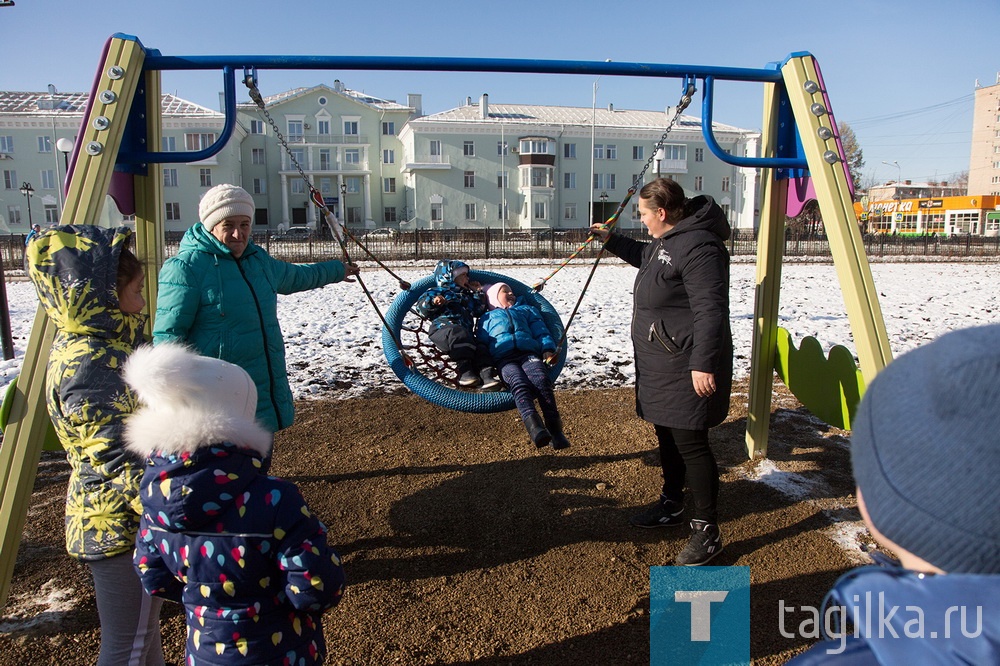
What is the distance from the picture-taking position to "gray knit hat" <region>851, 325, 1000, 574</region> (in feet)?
2.21

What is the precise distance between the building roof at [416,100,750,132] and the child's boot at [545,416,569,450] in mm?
39599

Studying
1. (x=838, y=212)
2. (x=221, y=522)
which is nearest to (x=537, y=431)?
(x=838, y=212)

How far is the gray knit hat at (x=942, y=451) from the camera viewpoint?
674 mm

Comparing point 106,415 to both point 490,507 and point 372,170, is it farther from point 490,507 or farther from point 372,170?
point 372,170

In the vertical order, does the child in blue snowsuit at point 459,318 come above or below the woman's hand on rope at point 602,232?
below

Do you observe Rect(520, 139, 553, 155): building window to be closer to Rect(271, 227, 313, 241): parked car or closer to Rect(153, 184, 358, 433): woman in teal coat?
Rect(271, 227, 313, 241): parked car

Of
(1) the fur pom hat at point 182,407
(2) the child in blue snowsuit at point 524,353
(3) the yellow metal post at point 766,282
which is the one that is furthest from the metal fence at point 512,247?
(1) the fur pom hat at point 182,407

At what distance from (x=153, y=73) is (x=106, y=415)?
2145 mm

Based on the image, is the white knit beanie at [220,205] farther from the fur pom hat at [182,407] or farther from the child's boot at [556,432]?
the child's boot at [556,432]

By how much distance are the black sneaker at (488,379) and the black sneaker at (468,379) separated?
0.04m

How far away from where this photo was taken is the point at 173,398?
1454 mm

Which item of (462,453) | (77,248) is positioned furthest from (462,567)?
(77,248)

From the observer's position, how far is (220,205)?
8.53ft

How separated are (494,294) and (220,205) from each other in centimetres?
219
